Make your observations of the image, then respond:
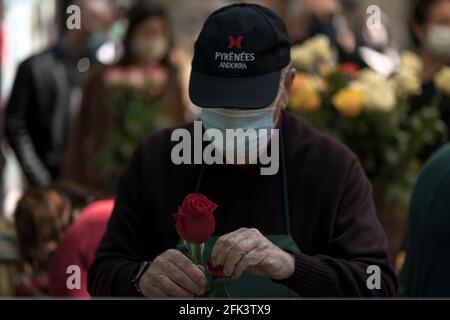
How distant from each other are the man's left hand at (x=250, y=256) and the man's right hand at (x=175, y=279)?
0.05 m

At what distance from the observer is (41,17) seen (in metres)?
8.91

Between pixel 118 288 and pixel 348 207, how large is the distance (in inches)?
19.1

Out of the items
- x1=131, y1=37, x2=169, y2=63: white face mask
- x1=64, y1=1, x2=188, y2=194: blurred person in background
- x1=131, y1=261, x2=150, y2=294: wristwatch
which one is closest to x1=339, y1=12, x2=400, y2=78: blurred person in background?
x1=64, y1=1, x2=188, y2=194: blurred person in background

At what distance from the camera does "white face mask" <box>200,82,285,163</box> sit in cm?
243

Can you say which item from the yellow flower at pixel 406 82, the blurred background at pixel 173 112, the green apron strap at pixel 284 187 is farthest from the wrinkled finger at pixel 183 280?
the yellow flower at pixel 406 82

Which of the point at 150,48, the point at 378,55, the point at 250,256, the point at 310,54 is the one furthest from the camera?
the point at 150,48

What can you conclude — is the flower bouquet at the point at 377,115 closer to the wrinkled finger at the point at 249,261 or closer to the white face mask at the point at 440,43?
the white face mask at the point at 440,43

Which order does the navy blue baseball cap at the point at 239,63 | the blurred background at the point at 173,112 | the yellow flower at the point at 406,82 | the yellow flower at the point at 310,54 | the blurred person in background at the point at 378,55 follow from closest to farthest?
the navy blue baseball cap at the point at 239,63 → the blurred background at the point at 173,112 → the yellow flower at the point at 406,82 → the yellow flower at the point at 310,54 → the blurred person in background at the point at 378,55

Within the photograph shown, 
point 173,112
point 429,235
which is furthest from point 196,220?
point 173,112

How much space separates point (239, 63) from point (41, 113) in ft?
14.5

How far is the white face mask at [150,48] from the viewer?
6.01m

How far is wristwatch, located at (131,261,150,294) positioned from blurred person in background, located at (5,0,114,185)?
4.12 meters

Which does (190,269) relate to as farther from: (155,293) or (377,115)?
(377,115)

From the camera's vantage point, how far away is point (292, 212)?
8.14ft
